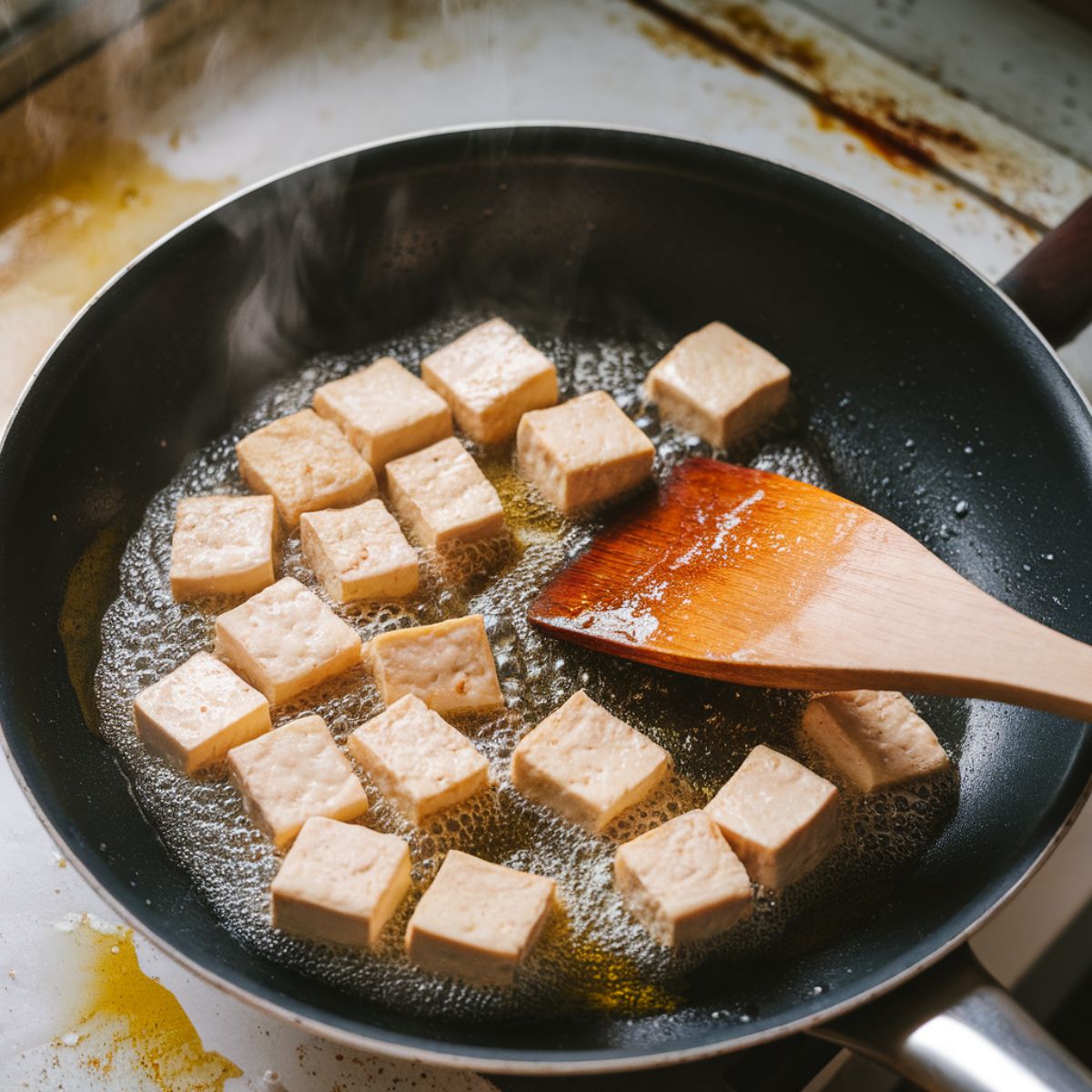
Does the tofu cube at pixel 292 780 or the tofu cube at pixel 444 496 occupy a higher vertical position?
the tofu cube at pixel 444 496

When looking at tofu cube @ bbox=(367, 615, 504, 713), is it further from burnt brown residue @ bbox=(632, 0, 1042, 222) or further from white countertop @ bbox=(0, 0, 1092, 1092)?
burnt brown residue @ bbox=(632, 0, 1042, 222)

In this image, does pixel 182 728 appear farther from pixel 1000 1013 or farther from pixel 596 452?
pixel 1000 1013

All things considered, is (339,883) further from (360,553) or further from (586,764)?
(360,553)

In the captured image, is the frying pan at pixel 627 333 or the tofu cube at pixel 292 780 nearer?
the frying pan at pixel 627 333

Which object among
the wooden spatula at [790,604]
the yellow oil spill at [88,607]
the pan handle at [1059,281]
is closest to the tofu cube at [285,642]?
the yellow oil spill at [88,607]

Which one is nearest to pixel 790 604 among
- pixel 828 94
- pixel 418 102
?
pixel 828 94

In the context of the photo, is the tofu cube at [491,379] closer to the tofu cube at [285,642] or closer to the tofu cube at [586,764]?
the tofu cube at [285,642]
